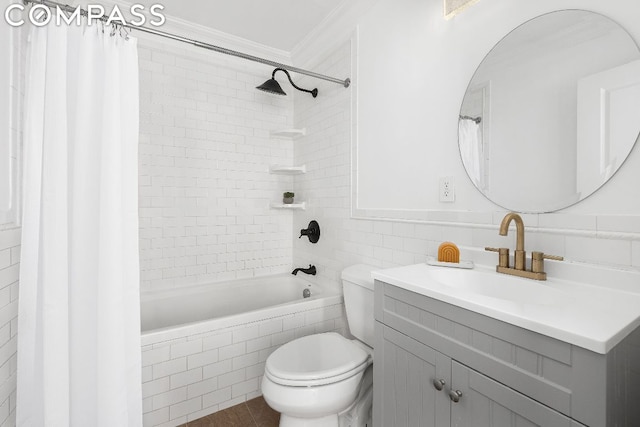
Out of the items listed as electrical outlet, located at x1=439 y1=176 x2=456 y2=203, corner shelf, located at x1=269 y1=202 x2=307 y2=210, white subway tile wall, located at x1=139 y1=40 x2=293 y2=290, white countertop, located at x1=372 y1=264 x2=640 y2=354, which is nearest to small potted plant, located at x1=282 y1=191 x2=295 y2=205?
corner shelf, located at x1=269 y1=202 x2=307 y2=210

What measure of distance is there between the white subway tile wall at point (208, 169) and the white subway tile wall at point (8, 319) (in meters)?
1.23

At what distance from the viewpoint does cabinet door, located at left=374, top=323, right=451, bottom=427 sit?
954 millimetres

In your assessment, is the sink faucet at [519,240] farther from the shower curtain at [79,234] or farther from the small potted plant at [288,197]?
the small potted plant at [288,197]

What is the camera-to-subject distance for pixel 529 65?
1.18 m

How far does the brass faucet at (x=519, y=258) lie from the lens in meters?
1.08

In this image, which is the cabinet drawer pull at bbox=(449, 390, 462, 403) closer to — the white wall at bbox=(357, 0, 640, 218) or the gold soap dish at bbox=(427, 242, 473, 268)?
the gold soap dish at bbox=(427, 242, 473, 268)

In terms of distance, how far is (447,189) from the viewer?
4.86 ft

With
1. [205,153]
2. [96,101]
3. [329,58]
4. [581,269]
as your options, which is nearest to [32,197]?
[96,101]

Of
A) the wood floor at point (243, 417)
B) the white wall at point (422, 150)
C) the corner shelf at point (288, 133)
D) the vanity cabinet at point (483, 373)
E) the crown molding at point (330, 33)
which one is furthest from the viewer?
the corner shelf at point (288, 133)

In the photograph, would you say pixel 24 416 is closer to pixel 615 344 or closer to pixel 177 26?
pixel 615 344

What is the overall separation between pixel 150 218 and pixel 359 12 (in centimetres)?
219

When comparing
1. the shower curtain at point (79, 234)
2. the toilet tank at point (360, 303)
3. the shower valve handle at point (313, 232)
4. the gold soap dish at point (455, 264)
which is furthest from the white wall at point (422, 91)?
the shower curtain at point (79, 234)

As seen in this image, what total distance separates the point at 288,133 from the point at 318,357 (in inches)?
74.7

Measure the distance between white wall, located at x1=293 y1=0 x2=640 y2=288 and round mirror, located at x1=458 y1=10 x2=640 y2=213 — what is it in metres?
0.05
